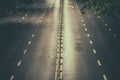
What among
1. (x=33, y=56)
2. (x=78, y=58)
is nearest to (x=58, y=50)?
(x=33, y=56)

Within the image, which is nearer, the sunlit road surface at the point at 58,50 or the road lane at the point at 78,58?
the road lane at the point at 78,58

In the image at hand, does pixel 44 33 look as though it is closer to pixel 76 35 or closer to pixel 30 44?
pixel 76 35

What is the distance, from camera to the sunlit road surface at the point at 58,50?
26812mm

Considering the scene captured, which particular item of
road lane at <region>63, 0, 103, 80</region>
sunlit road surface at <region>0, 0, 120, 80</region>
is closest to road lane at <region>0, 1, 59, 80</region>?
sunlit road surface at <region>0, 0, 120, 80</region>

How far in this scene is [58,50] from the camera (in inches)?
1396

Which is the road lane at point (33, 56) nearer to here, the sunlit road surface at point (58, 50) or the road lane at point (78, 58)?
the sunlit road surface at point (58, 50)

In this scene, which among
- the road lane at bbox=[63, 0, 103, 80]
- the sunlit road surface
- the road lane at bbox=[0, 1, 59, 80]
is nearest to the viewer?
the road lane at bbox=[63, 0, 103, 80]

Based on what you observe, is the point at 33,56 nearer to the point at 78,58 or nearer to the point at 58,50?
the point at 58,50

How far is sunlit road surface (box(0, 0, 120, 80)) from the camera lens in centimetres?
2681

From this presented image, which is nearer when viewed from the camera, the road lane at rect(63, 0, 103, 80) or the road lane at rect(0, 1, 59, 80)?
the road lane at rect(63, 0, 103, 80)

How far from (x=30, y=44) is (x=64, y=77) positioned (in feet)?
44.3

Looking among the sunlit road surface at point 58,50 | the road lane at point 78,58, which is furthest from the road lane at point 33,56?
the road lane at point 78,58

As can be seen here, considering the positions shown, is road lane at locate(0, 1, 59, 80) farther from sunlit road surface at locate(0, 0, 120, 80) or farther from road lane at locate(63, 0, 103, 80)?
road lane at locate(63, 0, 103, 80)

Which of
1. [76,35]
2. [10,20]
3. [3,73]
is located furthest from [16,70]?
[10,20]
